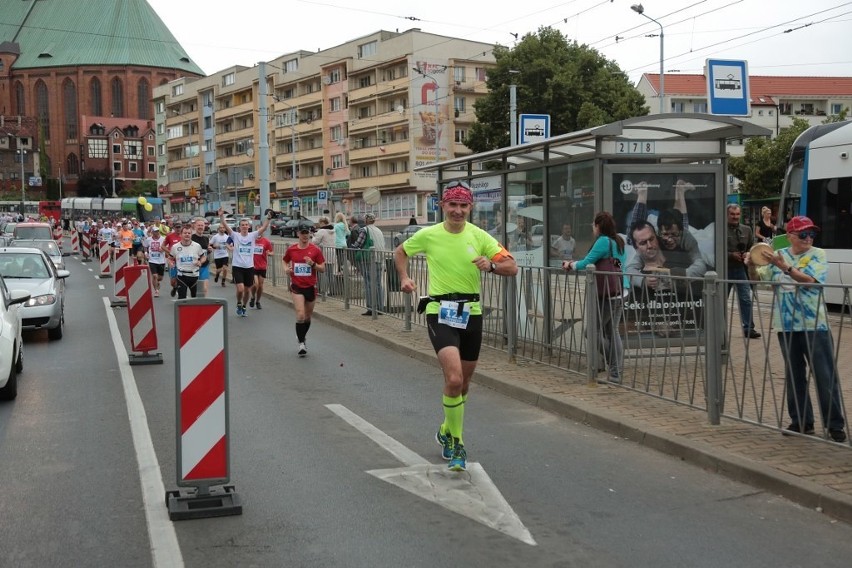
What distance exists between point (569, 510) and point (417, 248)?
7.34ft

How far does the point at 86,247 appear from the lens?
45406 mm

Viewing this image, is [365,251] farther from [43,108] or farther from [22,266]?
[43,108]

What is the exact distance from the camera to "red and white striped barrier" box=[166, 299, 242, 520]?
5402mm

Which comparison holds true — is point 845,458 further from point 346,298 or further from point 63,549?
point 346,298

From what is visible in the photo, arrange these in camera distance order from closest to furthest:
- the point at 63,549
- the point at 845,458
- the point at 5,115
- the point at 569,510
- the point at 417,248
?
the point at 63,549 → the point at 569,510 → the point at 845,458 → the point at 417,248 → the point at 5,115

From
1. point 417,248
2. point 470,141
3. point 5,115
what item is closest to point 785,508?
point 417,248

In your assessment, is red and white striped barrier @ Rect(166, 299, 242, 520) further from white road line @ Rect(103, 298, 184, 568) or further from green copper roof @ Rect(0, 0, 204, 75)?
green copper roof @ Rect(0, 0, 204, 75)

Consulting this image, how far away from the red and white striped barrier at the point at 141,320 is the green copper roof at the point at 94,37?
127 m

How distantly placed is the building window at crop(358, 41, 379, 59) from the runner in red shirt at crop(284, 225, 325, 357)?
2596 inches

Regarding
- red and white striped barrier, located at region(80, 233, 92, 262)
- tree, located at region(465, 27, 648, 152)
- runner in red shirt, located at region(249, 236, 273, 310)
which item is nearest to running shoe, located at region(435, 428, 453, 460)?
runner in red shirt, located at region(249, 236, 273, 310)

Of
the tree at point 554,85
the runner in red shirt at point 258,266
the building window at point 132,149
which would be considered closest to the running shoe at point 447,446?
the runner in red shirt at point 258,266

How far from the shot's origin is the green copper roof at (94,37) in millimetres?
130375

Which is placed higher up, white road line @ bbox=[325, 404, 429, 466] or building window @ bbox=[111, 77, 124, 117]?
building window @ bbox=[111, 77, 124, 117]

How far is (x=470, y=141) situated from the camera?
55.0 meters
